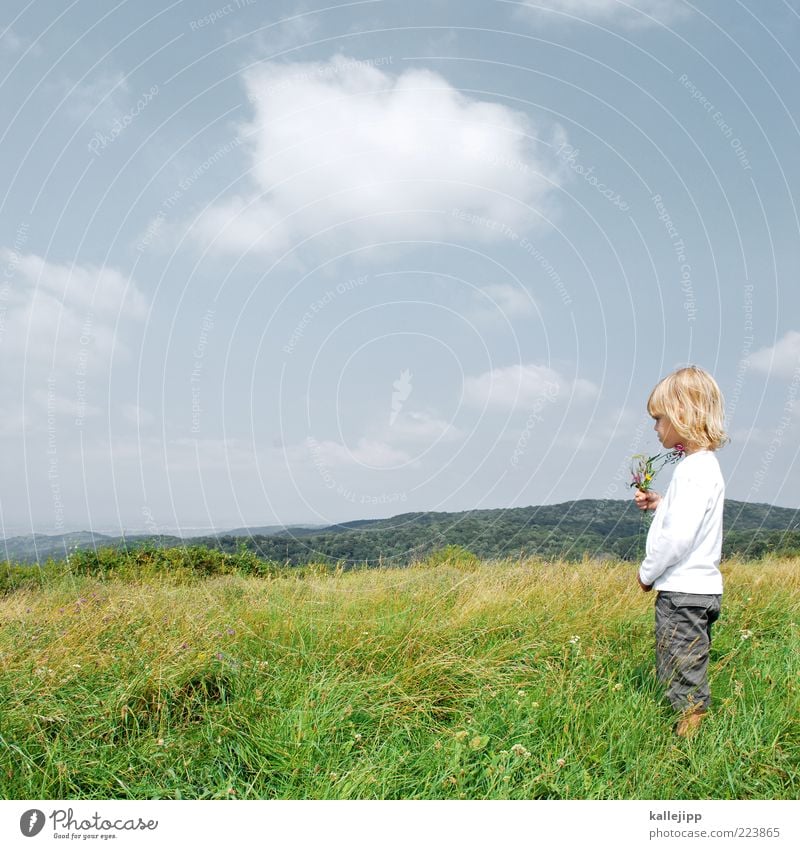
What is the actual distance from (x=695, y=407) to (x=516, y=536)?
24.8ft

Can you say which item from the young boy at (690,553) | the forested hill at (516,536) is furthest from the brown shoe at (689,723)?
the forested hill at (516,536)

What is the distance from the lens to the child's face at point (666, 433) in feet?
13.4

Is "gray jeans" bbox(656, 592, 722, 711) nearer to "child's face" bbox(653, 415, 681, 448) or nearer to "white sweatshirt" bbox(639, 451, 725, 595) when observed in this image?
"white sweatshirt" bbox(639, 451, 725, 595)

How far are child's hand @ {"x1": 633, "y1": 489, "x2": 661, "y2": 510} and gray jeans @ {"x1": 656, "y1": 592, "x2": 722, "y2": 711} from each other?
570mm

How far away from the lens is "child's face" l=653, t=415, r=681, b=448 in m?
4.09

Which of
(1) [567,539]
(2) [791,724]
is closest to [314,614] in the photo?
(2) [791,724]

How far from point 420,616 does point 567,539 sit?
651 centimetres

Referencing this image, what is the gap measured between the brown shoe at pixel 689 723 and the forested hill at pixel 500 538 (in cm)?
505

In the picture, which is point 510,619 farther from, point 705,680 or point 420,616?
point 705,680

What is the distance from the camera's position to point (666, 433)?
13.5 ft

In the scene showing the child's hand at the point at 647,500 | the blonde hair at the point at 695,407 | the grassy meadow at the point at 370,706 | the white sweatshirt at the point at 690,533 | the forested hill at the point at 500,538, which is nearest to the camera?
the grassy meadow at the point at 370,706

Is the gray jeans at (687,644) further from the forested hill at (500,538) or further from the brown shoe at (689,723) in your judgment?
the forested hill at (500,538)

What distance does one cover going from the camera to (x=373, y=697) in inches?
154
